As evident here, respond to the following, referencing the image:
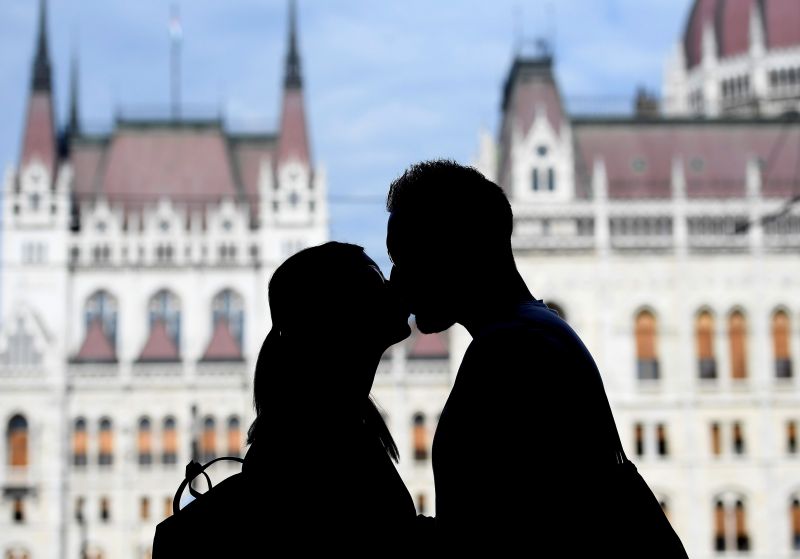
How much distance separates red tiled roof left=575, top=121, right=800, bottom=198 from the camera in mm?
52094

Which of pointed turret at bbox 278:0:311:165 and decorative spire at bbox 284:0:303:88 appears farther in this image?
decorative spire at bbox 284:0:303:88

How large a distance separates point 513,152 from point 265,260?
1214cm

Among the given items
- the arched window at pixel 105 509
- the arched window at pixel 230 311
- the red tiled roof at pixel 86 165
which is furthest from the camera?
the red tiled roof at pixel 86 165

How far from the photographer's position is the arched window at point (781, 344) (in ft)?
156

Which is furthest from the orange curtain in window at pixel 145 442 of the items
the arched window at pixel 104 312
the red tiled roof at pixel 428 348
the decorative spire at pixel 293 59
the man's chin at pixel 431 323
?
Result: the man's chin at pixel 431 323

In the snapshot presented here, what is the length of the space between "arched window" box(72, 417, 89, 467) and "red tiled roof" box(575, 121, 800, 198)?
2222 cm

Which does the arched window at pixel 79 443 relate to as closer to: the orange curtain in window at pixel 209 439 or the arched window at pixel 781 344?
the orange curtain in window at pixel 209 439

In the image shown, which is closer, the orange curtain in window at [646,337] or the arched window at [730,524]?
the arched window at [730,524]

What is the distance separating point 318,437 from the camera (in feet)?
11.5

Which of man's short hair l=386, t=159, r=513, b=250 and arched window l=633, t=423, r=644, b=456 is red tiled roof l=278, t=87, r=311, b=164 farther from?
man's short hair l=386, t=159, r=513, b=250

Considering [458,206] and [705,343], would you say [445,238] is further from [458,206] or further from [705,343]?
[705,343]

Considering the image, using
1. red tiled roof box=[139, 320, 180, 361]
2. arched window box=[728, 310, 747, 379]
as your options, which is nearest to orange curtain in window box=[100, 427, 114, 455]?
red tiled roof box=[139, 320, 180, 361]

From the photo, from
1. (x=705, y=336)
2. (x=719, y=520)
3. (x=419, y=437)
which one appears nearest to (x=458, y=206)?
(x=719, y=520)

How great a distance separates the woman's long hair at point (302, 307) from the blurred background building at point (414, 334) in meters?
40.8
